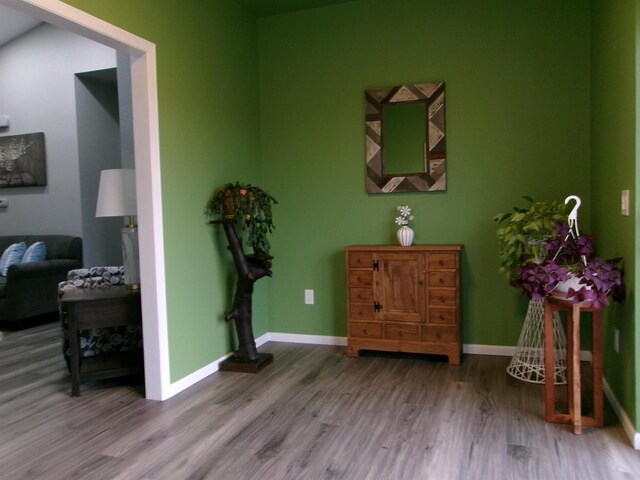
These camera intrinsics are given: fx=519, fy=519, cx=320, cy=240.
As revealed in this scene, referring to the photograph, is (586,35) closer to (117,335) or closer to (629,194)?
(629,194)

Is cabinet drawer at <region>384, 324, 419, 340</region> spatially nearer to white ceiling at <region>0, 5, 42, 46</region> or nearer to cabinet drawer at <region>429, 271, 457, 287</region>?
cabinet drawer at <region>429, 271, 457, 287</region>

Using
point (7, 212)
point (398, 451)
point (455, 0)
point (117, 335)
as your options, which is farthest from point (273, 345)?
point (7, 212)

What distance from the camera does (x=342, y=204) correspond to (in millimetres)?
4027

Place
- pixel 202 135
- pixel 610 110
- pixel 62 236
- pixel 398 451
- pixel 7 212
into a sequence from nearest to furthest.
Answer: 1. pixel 398 451
2. pixel 610 110
3. pixel 202 135
4. pixel 62 236
5. pixel 7 212

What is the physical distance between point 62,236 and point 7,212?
109 centimetres

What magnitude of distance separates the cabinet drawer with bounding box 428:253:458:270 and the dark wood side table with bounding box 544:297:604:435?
921mm

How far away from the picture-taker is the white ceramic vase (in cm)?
366

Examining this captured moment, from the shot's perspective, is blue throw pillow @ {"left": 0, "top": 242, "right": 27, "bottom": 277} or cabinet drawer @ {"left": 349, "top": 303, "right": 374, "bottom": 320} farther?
blue throw pillow @ {"left": 0, "top": 242, "right": 27, "bottom": 277}

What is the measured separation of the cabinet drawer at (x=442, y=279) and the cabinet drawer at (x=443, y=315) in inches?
6.6

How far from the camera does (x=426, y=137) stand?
12.3 feet

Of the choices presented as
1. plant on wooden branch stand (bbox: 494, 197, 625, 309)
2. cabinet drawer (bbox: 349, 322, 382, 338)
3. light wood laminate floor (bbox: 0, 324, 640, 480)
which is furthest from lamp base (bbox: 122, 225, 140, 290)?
plant on wooden branch stand (bbox: 494, 197, 625, 309)

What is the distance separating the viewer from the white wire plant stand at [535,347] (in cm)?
318

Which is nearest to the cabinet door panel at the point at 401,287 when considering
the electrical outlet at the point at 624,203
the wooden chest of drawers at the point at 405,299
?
the wooden chest of drawers at the point at 405,299

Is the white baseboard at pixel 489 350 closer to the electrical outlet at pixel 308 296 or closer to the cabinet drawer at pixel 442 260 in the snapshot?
the cabinet drawer at pixel 442 260
